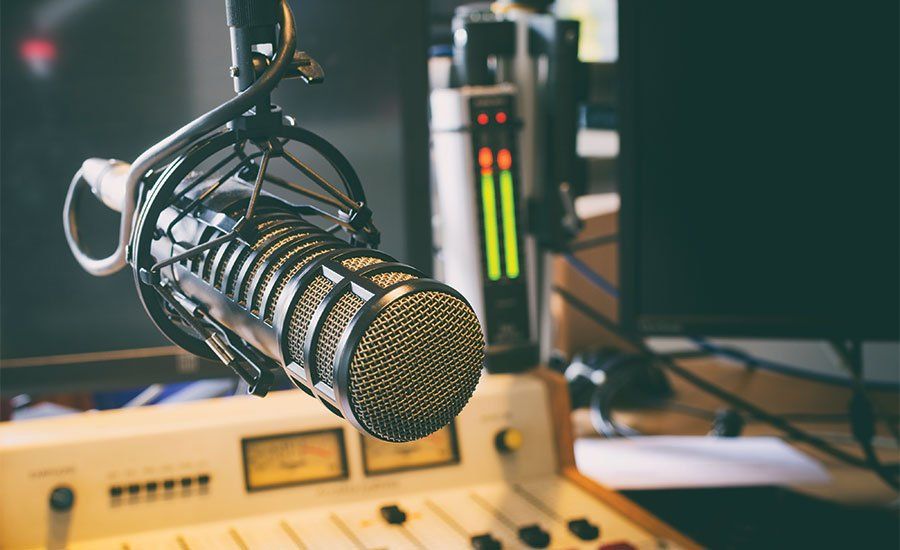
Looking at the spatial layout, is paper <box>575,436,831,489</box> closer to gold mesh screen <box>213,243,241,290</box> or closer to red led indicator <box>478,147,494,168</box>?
red led indicator <box>478,147,494,168</box>

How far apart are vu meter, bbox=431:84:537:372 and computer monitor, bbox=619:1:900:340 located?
15 centimetres

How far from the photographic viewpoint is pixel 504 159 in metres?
1.01

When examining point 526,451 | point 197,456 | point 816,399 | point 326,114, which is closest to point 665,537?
point 526,451

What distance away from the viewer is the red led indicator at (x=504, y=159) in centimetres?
101

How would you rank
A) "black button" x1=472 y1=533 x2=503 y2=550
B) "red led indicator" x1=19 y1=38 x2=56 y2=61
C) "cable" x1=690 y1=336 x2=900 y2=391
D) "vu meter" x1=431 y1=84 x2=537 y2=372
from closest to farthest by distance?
"black button" x1=472 y1=533 x2=503 y2=550, "red led indicator" x1=19 y1=38 x2=56 y2=61, "vu meter" x1=431 y1=84 x2=537 y2=372, "cable" x1=690 y1=336 x2=900 y2=391

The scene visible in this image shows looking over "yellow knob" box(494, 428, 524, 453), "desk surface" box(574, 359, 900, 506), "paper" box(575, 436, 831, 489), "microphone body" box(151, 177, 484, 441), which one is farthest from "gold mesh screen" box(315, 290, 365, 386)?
"desk surface" box(574, 359, 900, 506)

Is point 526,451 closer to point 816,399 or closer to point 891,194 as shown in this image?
point 891,194

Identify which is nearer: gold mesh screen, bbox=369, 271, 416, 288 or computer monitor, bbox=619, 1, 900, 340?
gold mesh screen, bbox=369, 271, 416, 288

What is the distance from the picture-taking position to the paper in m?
1.05

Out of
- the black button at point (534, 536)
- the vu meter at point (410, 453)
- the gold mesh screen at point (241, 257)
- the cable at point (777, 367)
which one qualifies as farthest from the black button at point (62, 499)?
the cable at point (777, 367)

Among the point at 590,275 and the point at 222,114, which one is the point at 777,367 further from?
the point at 222,114

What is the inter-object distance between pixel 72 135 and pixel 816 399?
106 cm

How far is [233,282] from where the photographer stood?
1.36 feet

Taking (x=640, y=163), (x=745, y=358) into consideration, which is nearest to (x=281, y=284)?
(x=640, y=163)
